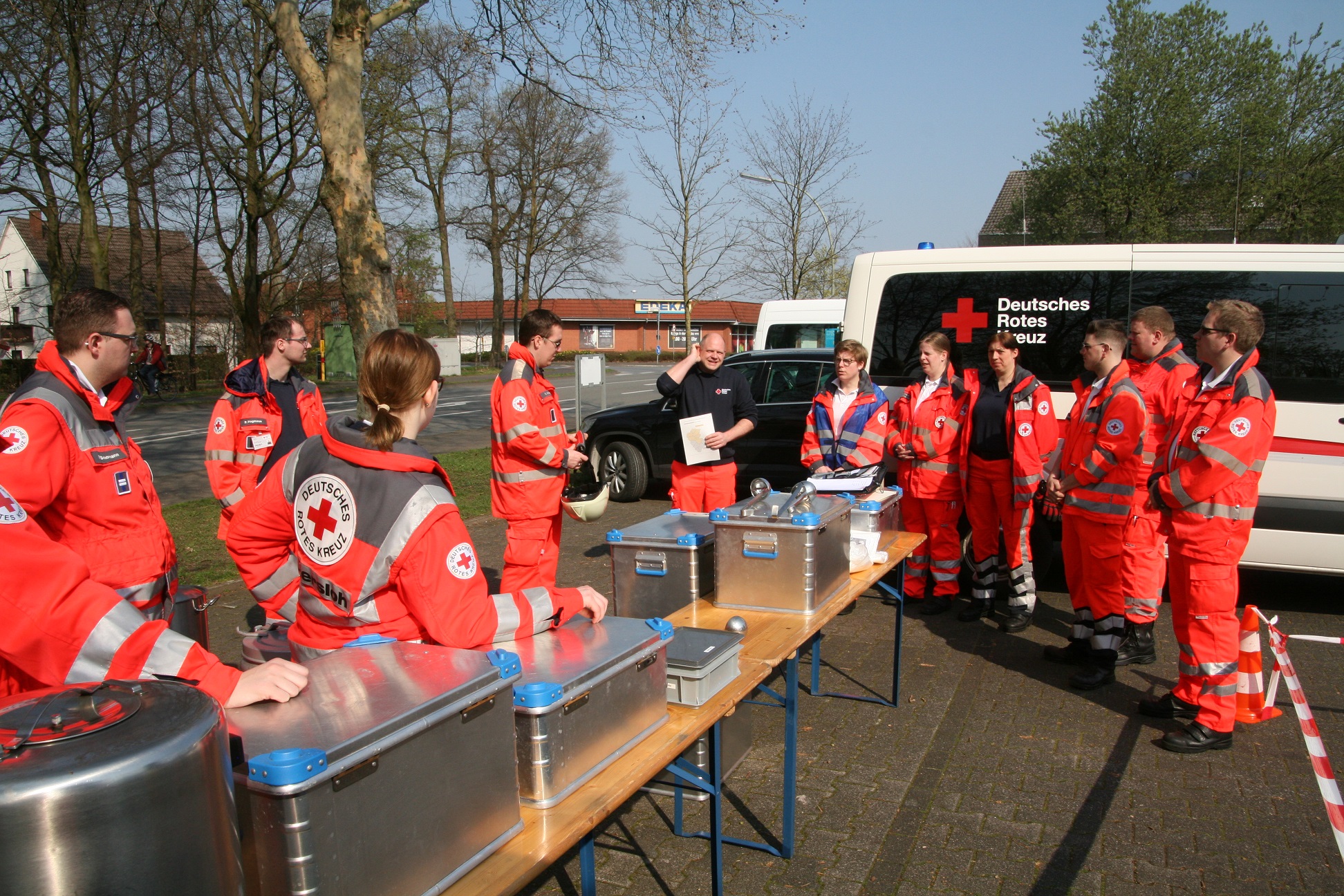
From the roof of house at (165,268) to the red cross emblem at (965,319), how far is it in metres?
29.0

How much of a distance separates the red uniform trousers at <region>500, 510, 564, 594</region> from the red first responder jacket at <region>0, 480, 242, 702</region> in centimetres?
347

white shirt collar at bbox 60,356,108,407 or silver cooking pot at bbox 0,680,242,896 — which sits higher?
white shirt collar at bbox 60,356,108,407

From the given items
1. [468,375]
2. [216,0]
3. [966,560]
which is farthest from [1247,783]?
[468,375]

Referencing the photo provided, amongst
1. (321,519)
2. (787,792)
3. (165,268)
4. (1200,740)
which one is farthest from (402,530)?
(165,268)

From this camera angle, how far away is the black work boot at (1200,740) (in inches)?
167

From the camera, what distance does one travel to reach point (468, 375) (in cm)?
3994

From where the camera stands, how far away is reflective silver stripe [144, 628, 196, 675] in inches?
67.2

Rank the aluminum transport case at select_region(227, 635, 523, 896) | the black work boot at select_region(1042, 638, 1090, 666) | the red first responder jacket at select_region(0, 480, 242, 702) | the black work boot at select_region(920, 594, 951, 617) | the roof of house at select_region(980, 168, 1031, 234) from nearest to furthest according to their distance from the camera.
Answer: the aluminum transport case at select_region(227, 635, 523, 896) < the red first responder jacket at select_region(0, 480, 242, 702) < the black work boot at select_region(1042, 638, 1090, 666) < the black work boot at select_region(920, 594, 951, 617) < the roof of house at select_region(980, 168, 1031, 234)

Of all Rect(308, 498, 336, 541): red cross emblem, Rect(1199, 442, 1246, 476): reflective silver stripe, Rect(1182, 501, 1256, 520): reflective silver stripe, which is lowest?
Rect(1182, 501, 1256, 520): reflective silver stripe

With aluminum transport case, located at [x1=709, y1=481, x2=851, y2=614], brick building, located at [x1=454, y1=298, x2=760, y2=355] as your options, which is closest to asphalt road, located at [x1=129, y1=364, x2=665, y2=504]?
aluminum transport case, located at [x1=709, y1=481, x2=851, y2=614]

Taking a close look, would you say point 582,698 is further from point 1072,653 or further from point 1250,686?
point 1072,653

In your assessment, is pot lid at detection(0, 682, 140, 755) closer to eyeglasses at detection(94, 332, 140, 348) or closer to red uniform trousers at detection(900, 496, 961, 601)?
eyeglasses at detection(94, 332, 140, 348)

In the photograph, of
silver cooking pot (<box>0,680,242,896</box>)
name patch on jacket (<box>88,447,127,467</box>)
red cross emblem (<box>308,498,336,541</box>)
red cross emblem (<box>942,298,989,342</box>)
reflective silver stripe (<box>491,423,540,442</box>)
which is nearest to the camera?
silver cooking pot (<box>0,680,242,896</box>)

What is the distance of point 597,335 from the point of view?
71.1m
